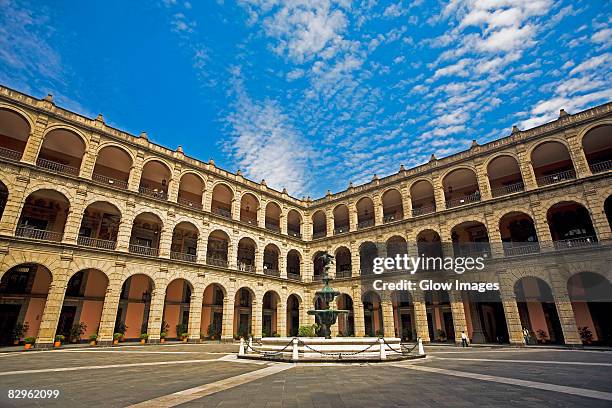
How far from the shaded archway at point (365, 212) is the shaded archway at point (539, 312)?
42.4 feet

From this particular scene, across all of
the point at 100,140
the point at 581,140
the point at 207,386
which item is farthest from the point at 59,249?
the point at 581,140

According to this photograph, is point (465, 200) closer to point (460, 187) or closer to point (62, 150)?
point (460, 187)

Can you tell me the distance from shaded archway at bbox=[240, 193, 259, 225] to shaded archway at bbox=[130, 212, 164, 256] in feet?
25.5

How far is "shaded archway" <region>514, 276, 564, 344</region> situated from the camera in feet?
69.6

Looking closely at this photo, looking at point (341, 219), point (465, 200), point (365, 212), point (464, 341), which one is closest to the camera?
point (464, 341)

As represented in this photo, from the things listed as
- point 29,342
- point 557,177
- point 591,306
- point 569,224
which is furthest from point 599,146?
point 29,342

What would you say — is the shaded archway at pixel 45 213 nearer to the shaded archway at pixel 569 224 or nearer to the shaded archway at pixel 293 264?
the shaded archway at pixel 293 264

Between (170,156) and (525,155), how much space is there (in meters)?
25.5

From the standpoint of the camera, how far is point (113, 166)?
2439 cm

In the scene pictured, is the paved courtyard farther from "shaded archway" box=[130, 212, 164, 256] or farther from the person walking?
"shaded archway" box=[130, 212, 164, 256]

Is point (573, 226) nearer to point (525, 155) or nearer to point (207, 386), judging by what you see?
point (525, 155)

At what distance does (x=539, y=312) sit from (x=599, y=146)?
11987 millimetres

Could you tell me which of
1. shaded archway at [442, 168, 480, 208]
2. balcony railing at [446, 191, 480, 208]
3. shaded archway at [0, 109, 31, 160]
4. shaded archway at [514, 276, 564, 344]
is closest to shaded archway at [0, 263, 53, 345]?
shaded archway at [0, 109, 31, 160]

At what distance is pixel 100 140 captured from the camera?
21.2m
